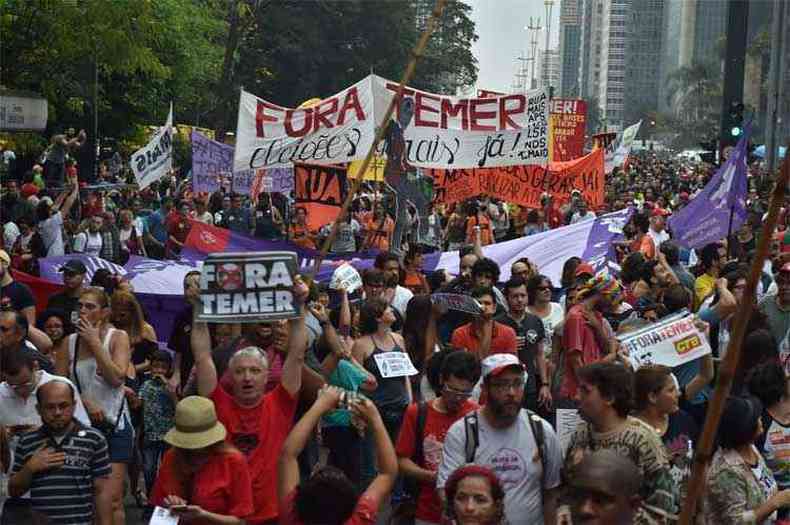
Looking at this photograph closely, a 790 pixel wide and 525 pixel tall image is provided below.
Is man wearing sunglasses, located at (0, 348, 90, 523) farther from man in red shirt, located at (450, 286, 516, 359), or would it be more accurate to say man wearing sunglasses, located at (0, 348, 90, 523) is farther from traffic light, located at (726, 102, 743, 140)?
traffic light, located at (726, 102, 743, 140)

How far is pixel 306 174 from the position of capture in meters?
17.4

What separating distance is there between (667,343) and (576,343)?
1.14 m

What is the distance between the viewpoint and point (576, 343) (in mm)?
8234

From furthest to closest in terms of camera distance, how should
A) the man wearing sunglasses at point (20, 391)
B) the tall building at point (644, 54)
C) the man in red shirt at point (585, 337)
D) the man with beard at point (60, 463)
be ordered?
the tall building at point (644, 54) → the man in red shirt at point (585, 337) → the man wearing sunglasses at point (20, 391) → the man with beard at point (60, 463)

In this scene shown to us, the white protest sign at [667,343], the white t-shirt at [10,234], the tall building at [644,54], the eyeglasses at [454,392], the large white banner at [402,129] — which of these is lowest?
the white t-shirt at [10,234]

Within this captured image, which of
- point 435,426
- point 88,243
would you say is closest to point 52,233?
point 88,243

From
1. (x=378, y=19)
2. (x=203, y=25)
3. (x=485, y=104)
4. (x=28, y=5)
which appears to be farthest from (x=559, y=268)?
(x=378, y=19)

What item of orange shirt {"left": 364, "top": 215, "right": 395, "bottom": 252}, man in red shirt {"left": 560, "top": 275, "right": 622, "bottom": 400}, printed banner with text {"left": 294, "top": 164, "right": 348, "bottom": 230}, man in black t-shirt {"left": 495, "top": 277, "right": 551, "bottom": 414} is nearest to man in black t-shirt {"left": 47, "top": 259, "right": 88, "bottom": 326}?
man in black t-shirt {"left": 495, "top": 277, "right": 551, "bottom": 414}

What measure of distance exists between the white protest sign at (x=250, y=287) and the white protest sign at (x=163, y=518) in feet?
3.23

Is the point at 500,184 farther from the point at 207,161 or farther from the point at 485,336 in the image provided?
the point at 485,336

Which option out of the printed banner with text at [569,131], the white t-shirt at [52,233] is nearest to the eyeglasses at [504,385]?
the white t-shirt at [52,233]

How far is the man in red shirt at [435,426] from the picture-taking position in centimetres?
615

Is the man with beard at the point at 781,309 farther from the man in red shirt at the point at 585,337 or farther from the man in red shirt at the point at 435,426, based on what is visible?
the man in red shirt at the point at 435,426

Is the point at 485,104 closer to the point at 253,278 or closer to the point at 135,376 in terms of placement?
the point at 135,376
